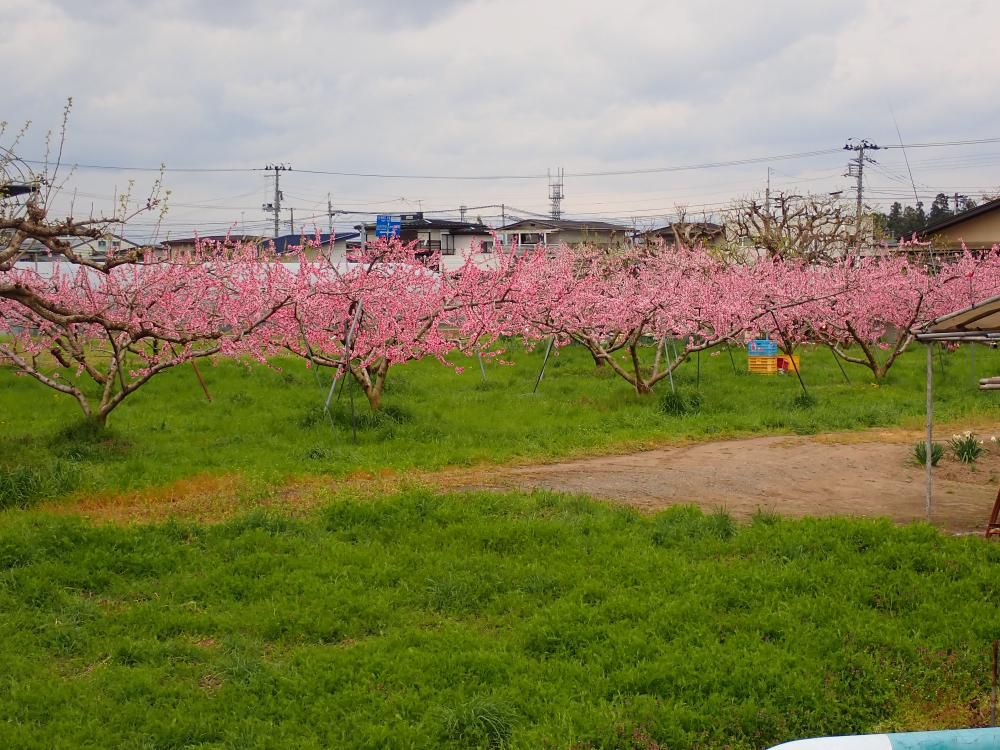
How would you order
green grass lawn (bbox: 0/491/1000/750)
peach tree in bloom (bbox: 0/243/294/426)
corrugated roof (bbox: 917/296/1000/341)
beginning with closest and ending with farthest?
green grass lawn (bbox: 0/491/1000/750)
corrugated roof (bbox: 917/296/1000/341)
peach tree in bloom (bbox: 0/243/294/426)

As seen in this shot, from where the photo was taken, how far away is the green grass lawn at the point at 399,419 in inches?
456

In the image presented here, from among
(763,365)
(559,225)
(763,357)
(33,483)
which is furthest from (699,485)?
(559,225)

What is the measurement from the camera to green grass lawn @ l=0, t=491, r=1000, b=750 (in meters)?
5.11

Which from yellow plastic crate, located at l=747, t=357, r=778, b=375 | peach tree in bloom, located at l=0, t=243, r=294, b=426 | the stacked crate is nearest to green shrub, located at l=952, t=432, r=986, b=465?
peach tree in bloom, located at l=0, t=243, r=294, b=426

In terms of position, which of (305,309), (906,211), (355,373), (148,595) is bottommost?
(148,595)

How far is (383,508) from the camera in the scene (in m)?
9.09

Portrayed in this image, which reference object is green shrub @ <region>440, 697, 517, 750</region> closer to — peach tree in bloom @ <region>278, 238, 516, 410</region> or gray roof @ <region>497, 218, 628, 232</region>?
peach tree in bloom @ <region>278, 238, 516, 410</region>

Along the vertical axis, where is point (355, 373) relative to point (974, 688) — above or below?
above

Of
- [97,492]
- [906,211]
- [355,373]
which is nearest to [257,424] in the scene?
[355,373]

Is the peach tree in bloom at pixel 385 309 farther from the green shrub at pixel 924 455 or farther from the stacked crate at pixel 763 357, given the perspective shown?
the stacked crate at pixel 763 357

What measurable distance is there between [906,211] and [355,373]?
64.5 m

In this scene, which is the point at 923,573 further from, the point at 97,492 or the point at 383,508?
the point at 97,492

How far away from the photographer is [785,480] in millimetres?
11367

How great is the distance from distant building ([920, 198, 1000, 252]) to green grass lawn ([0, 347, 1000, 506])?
1165 cm
